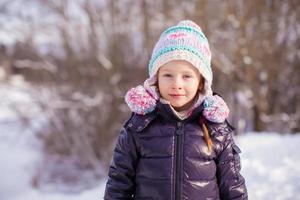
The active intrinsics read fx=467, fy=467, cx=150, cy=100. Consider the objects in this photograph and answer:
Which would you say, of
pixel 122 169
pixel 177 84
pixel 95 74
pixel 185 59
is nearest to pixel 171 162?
pixel 122 169

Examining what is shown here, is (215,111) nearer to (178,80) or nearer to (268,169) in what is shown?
(178,80)

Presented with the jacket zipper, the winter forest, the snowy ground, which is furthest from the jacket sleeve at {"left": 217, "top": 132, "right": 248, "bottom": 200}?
the winter forest

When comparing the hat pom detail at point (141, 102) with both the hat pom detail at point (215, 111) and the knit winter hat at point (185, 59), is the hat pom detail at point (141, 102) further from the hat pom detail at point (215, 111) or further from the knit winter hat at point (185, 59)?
the hat pom detail at point (215, 111)

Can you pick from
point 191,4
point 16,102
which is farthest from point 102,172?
point 191,4

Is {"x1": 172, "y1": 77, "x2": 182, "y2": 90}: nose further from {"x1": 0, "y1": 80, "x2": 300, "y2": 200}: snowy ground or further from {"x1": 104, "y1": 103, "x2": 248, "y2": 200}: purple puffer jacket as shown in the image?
{"x1": 0, "y1": 80, "x2": 300, "y2": 200}: snowy ground

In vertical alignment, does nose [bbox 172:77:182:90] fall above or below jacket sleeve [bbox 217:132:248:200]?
above

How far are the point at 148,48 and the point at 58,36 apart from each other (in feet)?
11.6

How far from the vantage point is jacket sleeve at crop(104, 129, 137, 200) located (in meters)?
2.27

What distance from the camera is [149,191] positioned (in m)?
2.24

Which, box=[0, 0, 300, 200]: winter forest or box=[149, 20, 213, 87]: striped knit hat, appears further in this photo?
box=[0, 0, 300, 200]: winter forest

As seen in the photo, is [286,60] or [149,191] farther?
[286,60]

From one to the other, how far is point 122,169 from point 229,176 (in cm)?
53

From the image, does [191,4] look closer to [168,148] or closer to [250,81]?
[250,81]

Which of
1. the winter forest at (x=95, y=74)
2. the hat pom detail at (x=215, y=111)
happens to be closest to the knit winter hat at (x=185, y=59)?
the hat pom detail at (x=215, y=111)
